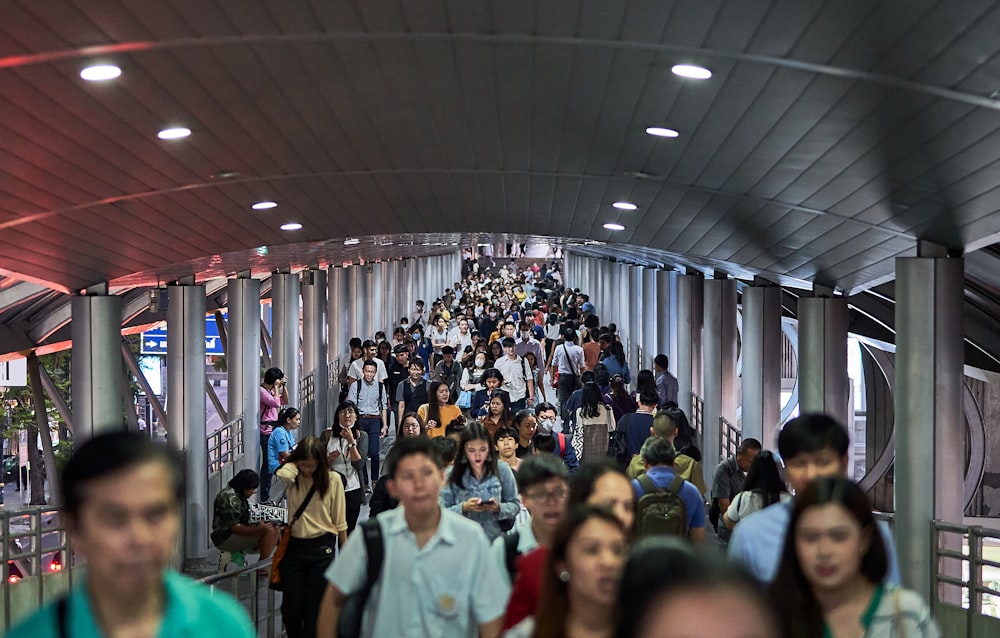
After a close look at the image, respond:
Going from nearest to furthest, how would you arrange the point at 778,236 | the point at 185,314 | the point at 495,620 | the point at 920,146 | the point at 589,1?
the point at 495,620 < the point at 589,1 < the point at 920,146 < the point at 778,236 < the point at 185,314

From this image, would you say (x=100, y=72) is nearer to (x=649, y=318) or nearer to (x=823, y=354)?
(x=823, y=354)

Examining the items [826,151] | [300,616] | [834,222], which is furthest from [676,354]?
[300,616]

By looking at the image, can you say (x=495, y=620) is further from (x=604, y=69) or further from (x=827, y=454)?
(x=604, y=69)

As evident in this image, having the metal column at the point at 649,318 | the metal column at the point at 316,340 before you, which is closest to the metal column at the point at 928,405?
the metal column at the point at 649,318

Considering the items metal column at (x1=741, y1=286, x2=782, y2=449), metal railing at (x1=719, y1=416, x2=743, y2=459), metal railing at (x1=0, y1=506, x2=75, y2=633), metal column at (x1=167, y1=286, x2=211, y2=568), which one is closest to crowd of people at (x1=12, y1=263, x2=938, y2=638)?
metal railing at (x1=0, y1=506, x2=75, y2=633)

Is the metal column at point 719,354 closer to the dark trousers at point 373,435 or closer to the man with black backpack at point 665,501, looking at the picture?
the dark trousers at point 373,435

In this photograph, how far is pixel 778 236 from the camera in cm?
1539

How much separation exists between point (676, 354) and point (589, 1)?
22.5 meters

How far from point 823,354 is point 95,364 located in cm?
915

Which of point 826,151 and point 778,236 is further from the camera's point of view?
point 778,236

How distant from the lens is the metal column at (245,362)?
24.6 metres

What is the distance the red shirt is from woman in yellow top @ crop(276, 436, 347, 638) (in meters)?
4.17

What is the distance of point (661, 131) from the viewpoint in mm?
10680

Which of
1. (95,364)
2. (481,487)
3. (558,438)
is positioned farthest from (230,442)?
A: (481,487)
